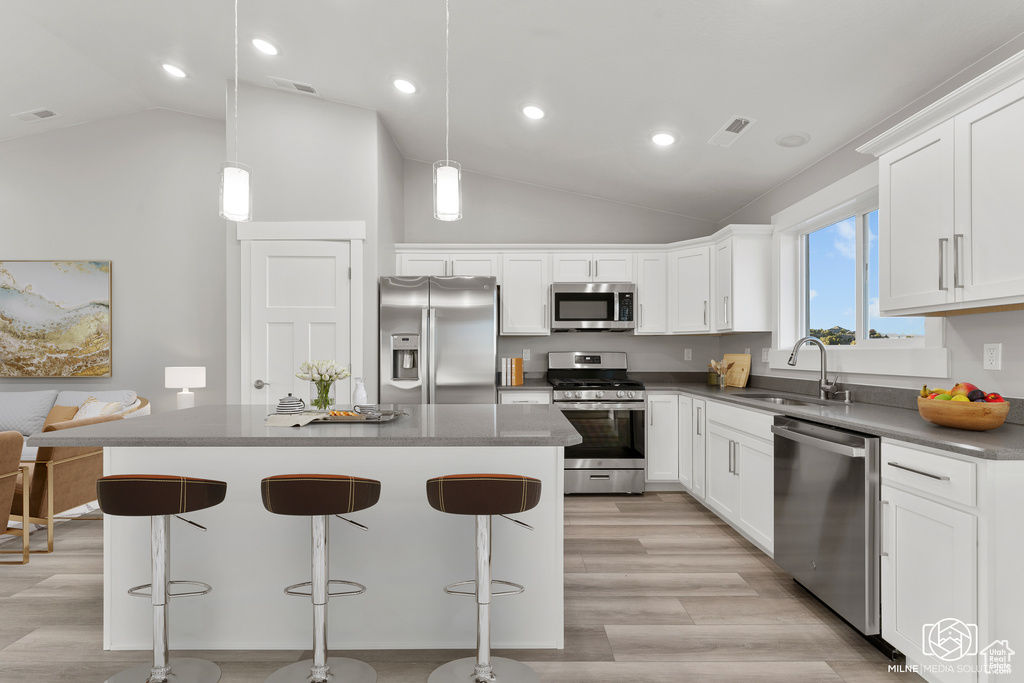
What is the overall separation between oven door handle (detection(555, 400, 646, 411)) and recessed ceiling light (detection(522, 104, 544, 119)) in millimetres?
2154

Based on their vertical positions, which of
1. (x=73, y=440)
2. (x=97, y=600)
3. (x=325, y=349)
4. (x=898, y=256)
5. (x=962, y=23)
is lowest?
(x=97, y=600)

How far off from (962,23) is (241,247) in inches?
174

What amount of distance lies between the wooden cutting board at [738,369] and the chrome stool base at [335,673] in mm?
3614

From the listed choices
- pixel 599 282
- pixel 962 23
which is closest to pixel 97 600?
pixel 599 282

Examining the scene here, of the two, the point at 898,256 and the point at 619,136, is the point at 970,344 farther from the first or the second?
the point at 619,136

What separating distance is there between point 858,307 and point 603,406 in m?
1.92

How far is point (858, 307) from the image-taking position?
11.1ft

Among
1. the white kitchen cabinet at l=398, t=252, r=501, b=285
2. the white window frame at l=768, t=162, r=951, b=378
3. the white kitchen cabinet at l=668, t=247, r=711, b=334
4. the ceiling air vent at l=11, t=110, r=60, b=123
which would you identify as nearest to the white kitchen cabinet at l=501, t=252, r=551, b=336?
the white kitchen cabinet at l=398, t=252, r=501, b=285

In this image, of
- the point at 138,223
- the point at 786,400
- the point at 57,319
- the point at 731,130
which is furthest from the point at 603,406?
the point at 57,319

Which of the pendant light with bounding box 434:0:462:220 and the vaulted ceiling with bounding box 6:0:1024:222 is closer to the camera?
the pendant light with bounding box 434:0:462:220

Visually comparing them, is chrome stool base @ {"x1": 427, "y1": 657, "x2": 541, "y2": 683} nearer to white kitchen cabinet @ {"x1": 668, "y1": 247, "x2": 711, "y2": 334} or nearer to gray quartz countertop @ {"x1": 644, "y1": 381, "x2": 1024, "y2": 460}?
gray quartz countertop @ {"x1": 644, "y1": 381, "x2": 1024, "y2": 460}

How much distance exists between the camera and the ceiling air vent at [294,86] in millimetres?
4145

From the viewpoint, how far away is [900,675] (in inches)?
79.6

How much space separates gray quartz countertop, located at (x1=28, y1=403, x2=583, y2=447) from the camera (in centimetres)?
200
